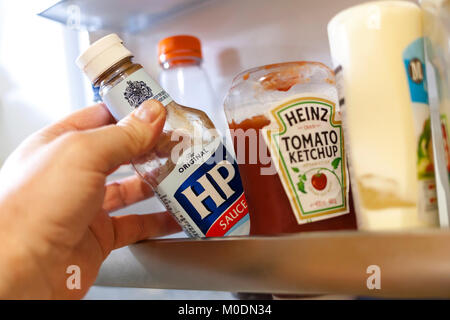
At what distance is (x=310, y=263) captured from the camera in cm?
38

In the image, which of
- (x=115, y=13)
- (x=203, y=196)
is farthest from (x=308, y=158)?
(x=115, y=13)

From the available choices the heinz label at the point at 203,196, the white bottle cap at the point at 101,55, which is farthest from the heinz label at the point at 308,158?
the white bottle cap at the point at 101,55

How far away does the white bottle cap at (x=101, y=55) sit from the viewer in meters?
0.52

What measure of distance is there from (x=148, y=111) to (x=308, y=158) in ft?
0.65

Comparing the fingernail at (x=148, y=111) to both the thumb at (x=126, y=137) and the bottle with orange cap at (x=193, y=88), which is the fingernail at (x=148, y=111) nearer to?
the thumb at (x=126, y=137)

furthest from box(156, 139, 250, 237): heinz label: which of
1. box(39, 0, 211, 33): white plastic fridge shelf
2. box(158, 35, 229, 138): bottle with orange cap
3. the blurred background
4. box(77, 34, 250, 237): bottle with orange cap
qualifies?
box(39, 0, 211, 33): white plastic fridge shelf

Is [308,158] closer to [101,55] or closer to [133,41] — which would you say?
[101,55]

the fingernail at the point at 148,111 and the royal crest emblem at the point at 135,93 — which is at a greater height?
the royal crest emblem at the point at 135,93

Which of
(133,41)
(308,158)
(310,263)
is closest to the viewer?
(310,263)

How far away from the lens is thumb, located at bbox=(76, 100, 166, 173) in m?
0.47

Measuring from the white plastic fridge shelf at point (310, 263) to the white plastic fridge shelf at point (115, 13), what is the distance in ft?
1.57
